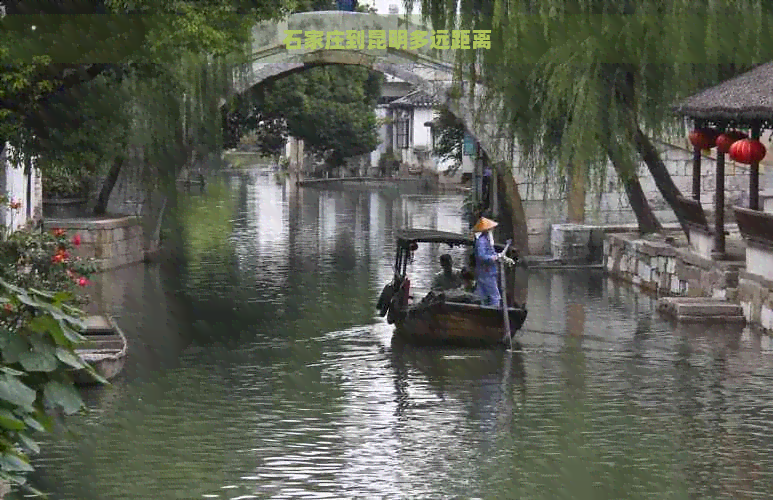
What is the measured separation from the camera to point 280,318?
875 inches

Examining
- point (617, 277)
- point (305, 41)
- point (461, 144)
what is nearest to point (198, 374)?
point (617, 277)

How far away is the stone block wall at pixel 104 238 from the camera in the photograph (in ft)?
91.1

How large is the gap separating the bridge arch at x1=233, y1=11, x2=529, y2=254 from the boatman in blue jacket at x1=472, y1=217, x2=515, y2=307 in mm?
10565

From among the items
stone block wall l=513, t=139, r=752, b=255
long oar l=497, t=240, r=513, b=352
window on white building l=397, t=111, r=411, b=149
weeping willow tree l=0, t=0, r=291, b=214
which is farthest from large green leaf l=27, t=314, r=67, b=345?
window on white building l=397, t=111, r=411, b=149

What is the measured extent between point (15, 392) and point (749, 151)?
1519cm

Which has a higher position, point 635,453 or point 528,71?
point 528,71

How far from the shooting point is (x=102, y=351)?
1670cm

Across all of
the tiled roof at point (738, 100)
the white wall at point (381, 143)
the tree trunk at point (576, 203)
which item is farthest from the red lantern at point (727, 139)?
the white wall at point (381, 143)

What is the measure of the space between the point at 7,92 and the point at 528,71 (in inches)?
434

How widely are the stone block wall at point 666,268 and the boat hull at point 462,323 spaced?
4.36m

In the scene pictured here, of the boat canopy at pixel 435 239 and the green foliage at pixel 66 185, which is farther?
the green foliage at pixel 66 185

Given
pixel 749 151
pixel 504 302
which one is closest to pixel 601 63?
pixel 749 151

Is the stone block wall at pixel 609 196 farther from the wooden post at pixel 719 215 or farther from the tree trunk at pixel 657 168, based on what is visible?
the wooden post at pixel 719 215

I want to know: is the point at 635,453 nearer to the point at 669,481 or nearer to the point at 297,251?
the point at 669,481
